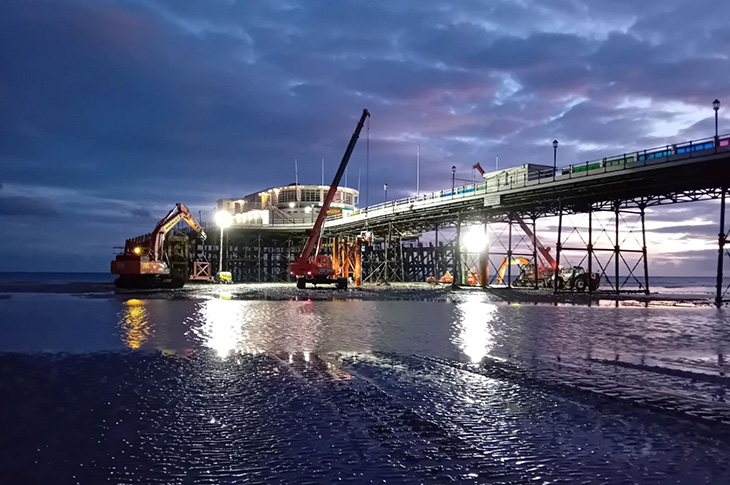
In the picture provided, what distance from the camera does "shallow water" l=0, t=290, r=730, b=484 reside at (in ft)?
16.9

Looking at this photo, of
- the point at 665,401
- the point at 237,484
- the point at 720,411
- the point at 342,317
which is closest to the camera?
the point at 237,484

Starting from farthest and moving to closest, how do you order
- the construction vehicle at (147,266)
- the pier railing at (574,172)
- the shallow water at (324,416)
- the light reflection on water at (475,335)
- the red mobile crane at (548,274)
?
1. the red mobile crane at (548,274)
2. the construction vehicle at (147,266)
3. the pier railing at (574,172)
4. the light reflection on water at (475,335)
5. the shallow water at (324,416)

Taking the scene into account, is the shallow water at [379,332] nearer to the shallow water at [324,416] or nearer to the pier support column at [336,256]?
the shallow water at [324,416]

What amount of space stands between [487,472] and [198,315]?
19286mm

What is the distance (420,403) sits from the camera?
310 inches

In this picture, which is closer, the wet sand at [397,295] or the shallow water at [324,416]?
the shallow water at [324,416]

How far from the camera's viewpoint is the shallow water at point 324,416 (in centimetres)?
515

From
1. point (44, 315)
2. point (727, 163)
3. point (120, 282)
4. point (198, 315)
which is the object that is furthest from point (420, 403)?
point (120, 282)

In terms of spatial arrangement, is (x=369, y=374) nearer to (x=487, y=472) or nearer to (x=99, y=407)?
(x=99, y=407)

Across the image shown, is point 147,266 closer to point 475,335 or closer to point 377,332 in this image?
point 377,332

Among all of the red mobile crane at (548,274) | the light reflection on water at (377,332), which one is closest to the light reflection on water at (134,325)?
the light reflection on water at (377,332)

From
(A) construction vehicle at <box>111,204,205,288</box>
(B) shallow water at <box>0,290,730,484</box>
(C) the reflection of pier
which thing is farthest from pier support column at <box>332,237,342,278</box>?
(B) shallow water at <box>0,290,730,484</box>

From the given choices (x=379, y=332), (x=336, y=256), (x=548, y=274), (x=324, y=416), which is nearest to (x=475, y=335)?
(x=379, y=332)

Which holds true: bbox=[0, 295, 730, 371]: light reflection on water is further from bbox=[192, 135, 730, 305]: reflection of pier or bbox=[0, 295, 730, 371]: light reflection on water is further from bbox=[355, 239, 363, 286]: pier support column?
bbox=[355, 239, 363, 286]: pier support column
